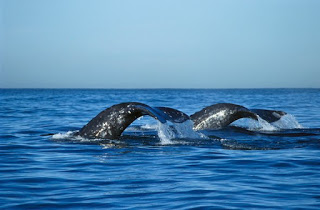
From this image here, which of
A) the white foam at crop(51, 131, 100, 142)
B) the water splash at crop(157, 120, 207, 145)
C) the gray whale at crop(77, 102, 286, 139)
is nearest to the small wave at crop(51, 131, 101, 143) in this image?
the white foam at crop(51, 131, 100, 142)

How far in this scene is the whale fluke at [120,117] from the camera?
434 inches

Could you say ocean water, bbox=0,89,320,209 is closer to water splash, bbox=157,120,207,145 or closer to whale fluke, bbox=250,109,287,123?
water splash, bbox=157,120,207,145

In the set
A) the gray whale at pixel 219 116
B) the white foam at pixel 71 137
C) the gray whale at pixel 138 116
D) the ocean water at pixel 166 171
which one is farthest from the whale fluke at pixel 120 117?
the gray whale at pixel 219 116

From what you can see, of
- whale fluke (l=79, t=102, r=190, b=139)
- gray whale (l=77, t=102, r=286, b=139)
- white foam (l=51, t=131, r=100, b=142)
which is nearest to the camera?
whale fluke (l=79, t=102, r=190, b=139)

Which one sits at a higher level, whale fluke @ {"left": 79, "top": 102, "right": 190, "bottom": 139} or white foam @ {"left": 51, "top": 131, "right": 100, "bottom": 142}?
whale fluke @ {"left": 79, "top": 102, "right": 190, "bottom": 139}

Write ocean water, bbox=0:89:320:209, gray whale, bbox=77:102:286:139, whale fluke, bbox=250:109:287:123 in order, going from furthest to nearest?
whale fluke, bbox=250:109:287:123
gray whale, bbox=77:102:286:139
ocean water, bbox=0:89:320:209

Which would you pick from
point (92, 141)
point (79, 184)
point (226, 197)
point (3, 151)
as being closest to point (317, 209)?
point (226, 197)

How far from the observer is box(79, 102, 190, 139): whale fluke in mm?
11015

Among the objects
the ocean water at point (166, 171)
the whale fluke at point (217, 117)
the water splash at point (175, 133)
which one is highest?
the whale fluke at point (217, 117)

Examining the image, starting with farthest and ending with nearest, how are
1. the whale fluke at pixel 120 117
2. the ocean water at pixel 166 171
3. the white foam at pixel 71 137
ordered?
1. the white foam at pixel 71 137
2. the whale fluke at pixel 120 117
3. the ocean water at pixel 166 171

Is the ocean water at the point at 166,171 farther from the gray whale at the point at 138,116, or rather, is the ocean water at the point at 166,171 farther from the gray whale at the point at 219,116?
the gray whale at the point at 219,116

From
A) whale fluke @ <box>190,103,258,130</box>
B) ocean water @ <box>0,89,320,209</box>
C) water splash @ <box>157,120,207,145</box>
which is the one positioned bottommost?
ocean water @ <box>0,89,320,209</box>

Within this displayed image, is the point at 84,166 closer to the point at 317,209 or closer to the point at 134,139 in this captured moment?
the point at 134,139

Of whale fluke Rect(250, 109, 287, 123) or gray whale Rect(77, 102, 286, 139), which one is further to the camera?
whale fluke Rect(250, 109, 287, 123)
